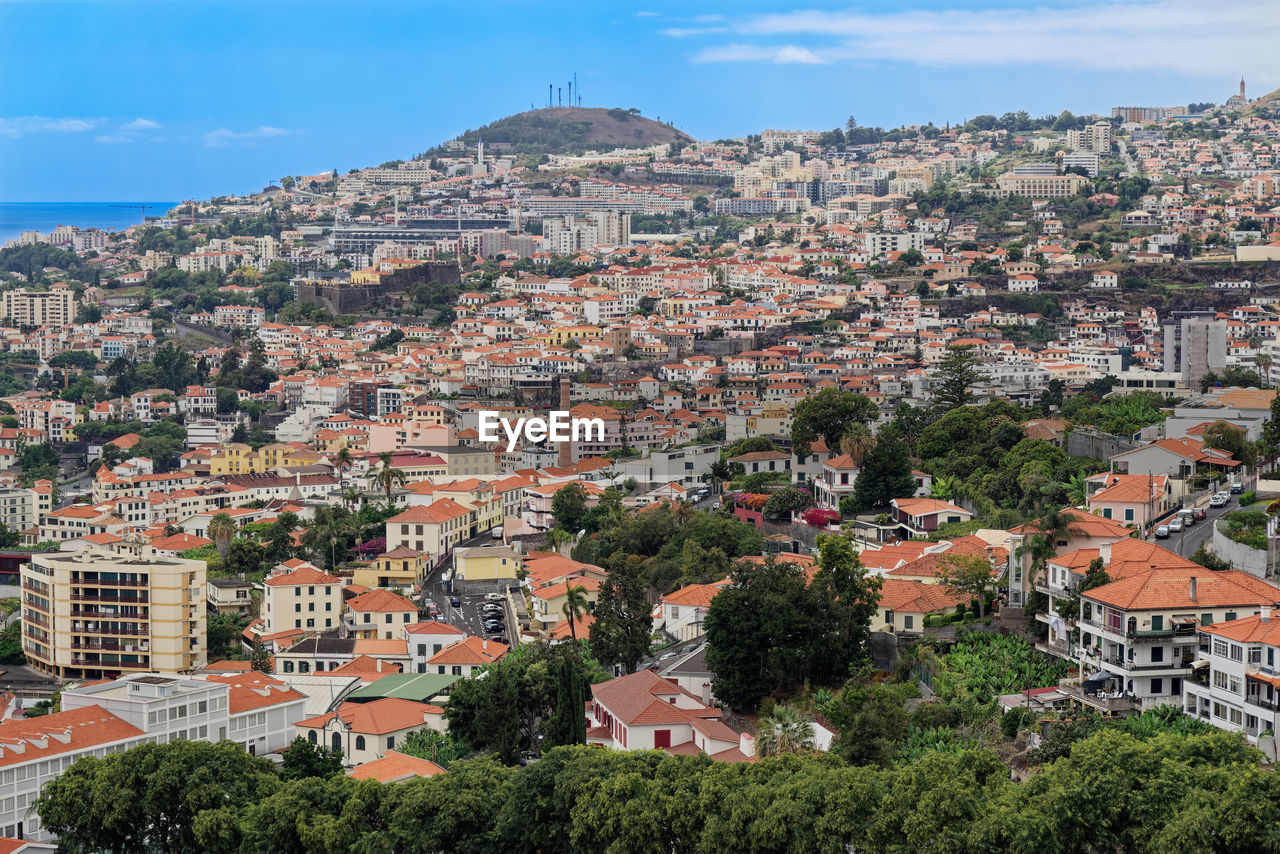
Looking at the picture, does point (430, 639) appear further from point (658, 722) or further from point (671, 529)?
point (658, 722)

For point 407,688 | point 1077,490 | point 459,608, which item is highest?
point 1077,490

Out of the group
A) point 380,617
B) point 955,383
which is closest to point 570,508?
point 380,617

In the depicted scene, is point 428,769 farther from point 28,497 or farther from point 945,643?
point 28,497

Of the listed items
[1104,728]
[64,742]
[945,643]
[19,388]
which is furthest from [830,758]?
[19,388]

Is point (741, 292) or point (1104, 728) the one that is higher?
point (741, 292)

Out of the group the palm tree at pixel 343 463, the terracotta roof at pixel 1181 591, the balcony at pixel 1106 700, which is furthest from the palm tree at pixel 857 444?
the balcony at pixel 1106 700
